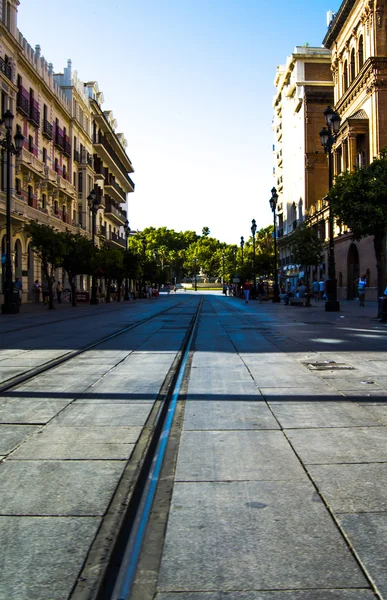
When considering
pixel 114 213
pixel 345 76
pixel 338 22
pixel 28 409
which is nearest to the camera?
pixel 28 409

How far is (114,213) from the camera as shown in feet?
235

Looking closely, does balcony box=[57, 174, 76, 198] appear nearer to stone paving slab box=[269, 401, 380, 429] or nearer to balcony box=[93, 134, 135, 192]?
balcony box=[93, 134, 135, 192]

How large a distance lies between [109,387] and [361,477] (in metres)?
4.00

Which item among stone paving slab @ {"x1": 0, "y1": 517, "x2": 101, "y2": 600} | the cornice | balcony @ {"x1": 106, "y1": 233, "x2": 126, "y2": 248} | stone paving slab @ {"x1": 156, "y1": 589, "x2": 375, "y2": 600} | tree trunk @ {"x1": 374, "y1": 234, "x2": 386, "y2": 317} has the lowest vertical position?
stone paving slab @ {"x1": 156, "y1": 589, "x2": 375, "y2": 600}

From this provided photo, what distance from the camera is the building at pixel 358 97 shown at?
36719mm

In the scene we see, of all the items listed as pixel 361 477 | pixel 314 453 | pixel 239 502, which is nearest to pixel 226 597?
pixel 239 502

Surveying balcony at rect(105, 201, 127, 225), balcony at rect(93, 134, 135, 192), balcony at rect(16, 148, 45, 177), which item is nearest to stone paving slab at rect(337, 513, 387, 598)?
balcony at rect(16, 148, 45, 177)

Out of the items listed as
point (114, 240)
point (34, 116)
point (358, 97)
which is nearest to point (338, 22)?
point (358, 97)

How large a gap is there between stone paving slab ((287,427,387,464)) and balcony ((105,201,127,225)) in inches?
2535

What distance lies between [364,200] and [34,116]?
2760 centimetres

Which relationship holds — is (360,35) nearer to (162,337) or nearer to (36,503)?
(162,337)

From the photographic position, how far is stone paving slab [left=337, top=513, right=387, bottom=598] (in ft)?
8.33

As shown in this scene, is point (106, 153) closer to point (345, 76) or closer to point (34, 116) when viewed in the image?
point (34, 116)

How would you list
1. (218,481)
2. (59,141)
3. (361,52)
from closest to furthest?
(218,481)
(361,52)
(59,141)
